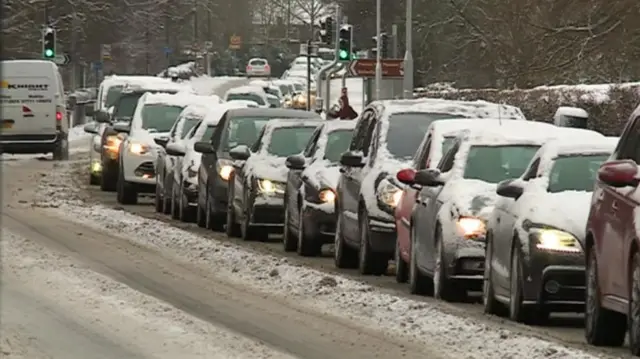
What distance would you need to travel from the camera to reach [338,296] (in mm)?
16078

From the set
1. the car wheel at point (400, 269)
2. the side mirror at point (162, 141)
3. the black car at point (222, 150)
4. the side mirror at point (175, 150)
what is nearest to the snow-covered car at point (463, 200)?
the car wheel at point (400, 269)

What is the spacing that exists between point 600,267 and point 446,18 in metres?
54.7

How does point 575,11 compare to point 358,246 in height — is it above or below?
above

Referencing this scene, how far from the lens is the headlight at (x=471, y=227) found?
15.5 meters

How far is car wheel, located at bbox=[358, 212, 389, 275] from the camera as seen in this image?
1850 centimetres

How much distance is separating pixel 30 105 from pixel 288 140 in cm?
1877

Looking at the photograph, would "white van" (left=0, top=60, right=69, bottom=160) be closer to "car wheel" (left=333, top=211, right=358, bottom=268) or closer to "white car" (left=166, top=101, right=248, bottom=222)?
"white car" (left=166, top=101, right=248, bottom=222)

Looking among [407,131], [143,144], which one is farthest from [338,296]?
[143,144]

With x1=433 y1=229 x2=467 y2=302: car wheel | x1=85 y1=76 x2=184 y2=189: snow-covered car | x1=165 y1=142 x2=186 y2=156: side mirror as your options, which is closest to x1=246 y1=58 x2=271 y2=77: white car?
x1=85 y1=76 x2=184 y2=189: snow-covered car

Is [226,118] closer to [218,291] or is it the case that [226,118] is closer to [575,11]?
[218,291]

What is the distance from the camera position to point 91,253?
20688 mm

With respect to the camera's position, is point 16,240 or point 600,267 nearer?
point 600,267

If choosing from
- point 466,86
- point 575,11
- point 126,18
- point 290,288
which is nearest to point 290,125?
point 290,288

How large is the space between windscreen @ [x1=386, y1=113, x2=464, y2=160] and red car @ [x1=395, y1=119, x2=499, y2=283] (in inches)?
42.0
